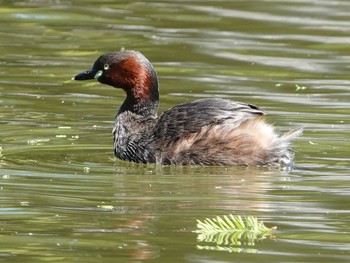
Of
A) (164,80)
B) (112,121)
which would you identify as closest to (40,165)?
(112,121)

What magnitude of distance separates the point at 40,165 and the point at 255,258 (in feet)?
11.7

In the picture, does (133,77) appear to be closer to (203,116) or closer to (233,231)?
(203,116)

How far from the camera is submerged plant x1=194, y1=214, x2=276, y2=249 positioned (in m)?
7.58

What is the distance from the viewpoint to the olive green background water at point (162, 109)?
7742mm

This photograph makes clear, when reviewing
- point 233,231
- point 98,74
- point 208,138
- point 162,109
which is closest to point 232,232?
point 233,231

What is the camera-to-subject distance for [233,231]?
7.68 metres

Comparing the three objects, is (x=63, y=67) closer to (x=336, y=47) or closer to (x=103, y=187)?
(x=336, y=47)

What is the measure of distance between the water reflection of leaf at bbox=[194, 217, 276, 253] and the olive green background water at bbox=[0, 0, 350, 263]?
2.2 inches

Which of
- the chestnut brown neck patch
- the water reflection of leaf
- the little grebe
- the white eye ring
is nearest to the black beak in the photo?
the white eye ring

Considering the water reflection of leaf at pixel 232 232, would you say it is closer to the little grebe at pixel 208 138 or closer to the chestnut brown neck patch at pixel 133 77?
the little grebe at pixel 208 138

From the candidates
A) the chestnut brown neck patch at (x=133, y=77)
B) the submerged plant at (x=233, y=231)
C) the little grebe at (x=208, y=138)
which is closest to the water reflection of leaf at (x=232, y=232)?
the submerged plant at (x=233, y=231)

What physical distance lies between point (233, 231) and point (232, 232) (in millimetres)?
17

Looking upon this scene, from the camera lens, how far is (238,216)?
25.8 ft

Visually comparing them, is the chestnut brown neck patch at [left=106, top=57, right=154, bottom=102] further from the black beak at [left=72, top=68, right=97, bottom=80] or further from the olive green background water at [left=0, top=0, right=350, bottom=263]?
the olive green background water at [left=0, top=0, right=350, bottom=263]
